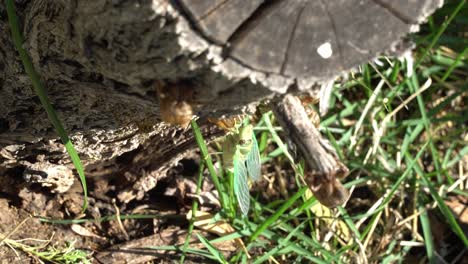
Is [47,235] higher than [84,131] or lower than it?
lower

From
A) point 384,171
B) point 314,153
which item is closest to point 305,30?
point 314,153

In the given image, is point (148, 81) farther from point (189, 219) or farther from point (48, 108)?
point (189, 219)

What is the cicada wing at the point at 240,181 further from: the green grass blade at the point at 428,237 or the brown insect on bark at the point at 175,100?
the green grass blade at the point at 428,237

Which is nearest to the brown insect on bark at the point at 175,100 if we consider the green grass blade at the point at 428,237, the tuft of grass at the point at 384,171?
the tuft of grass at the point at 384,171

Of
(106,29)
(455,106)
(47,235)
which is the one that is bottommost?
(47,235)

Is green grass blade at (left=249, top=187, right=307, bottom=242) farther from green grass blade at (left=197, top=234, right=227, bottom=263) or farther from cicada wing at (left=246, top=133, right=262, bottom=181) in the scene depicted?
cicada wing at (left=246, top=133, right=262, bottom=181)

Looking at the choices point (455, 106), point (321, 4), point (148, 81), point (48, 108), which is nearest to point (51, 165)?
point (48, 108)
